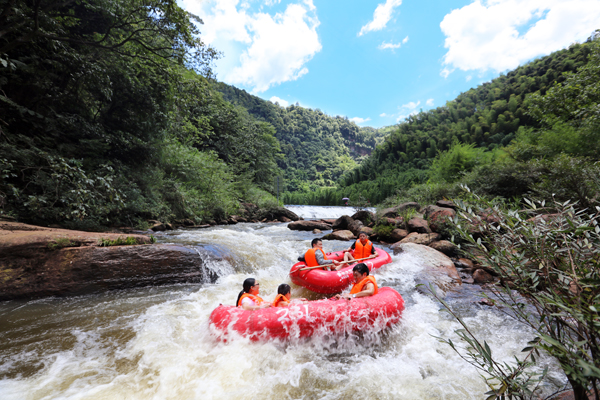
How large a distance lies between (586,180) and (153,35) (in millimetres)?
13951

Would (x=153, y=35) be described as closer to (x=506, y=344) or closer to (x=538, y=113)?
(x=506, y=344)

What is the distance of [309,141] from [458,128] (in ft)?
175

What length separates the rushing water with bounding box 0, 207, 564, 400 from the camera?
103 inches

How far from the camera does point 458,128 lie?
3591 centimetres

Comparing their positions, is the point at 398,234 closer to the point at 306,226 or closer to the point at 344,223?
the point at 344,223

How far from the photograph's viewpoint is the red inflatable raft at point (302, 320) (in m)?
3.33

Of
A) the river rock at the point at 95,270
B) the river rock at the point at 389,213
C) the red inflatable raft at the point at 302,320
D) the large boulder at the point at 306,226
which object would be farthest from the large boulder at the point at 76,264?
the river rock at the point at 389,213

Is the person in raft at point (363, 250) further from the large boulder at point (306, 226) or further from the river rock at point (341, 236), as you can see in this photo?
the large boulder at point (306, 226)

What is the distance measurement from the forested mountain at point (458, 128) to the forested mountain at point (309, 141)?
22254 mm

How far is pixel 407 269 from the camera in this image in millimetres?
6598

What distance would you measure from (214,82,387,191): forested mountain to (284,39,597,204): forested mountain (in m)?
22.3

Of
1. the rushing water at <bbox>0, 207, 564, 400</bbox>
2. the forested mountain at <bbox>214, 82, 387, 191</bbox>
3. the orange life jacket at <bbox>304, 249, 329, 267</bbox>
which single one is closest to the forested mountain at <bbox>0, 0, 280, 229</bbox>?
the rushing water at <bbox>0, 207, 564, 400</bbox>

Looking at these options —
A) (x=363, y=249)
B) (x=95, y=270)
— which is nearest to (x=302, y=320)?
(x=363, y=249)

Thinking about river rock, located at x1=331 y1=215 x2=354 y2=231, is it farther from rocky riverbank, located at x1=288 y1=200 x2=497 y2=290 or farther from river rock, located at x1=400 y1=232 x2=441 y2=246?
river rock, located at x1=400 y1=232 x2=441 y2=246
